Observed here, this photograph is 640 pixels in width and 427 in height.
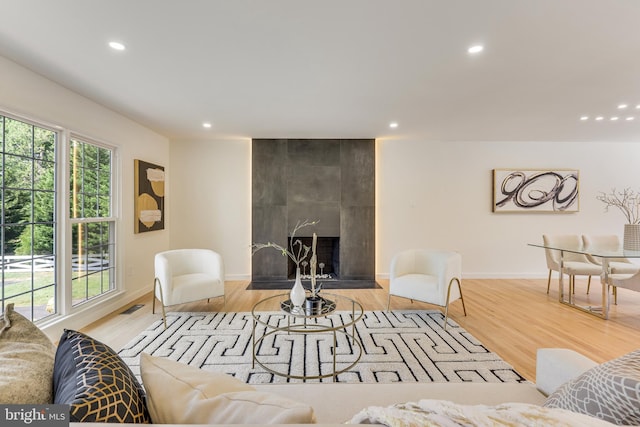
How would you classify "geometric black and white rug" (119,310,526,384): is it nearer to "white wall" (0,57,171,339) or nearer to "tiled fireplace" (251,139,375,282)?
"white wall" (0,57,171,339)

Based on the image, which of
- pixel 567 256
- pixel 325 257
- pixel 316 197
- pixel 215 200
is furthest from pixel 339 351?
pixel 567 256

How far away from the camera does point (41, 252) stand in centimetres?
252

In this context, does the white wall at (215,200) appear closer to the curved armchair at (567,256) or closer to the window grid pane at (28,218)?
the window grid pane at (28,218)

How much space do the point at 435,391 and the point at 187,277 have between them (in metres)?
2.89

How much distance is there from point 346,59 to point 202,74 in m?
1.27

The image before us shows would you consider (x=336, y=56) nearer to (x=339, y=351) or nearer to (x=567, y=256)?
(x=339, y=351)

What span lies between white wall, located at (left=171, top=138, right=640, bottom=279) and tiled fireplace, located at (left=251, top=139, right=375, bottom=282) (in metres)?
0.26

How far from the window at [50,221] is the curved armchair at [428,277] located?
11.4 ft

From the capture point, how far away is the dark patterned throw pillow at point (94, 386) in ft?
2.07

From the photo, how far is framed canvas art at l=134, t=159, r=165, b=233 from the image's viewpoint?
380 cm

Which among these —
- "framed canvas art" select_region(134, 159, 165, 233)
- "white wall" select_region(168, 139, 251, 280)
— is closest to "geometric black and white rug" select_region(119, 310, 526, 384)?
"framed canvas art" select_region(134, 159, 165, 233)

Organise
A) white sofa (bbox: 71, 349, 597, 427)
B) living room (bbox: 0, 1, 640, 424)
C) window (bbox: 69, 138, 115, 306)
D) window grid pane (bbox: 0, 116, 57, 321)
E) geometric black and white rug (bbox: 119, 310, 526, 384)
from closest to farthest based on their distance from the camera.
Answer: white sofa (bbox: 71, 349, 597, 427)
geometric black and white rug (bbox: 119, 310, 526, 384)
window grid pane (bbox: 0, 116, 57, 321)
window (bbox: 69, 138, 115, 306)
living room (bbox: 0, 1, 640, 424)

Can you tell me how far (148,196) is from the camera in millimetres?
4039

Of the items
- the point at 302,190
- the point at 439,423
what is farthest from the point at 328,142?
the point at 439,423
